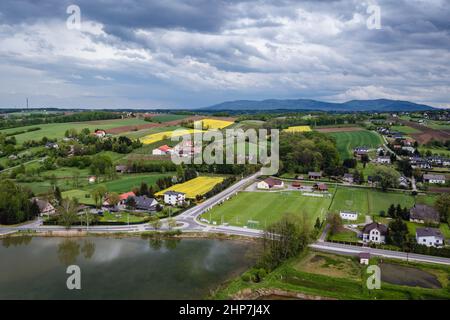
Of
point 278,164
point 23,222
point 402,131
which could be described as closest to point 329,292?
point 23,222

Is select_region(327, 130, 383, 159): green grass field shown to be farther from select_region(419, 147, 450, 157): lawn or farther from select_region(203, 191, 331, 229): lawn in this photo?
select_region(203, 191, 331, 229): lawn

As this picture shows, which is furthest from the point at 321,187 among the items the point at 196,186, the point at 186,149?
the point at 186,149

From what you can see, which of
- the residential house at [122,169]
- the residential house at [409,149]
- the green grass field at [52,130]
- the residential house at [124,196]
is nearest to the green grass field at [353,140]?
the residential house at [409,149]

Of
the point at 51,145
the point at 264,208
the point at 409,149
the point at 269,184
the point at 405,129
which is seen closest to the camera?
the point at 264,208

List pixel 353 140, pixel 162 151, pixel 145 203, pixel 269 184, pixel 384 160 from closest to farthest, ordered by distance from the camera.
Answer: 1. pixel 145 203
2. pixel 269 184
3. pixel 384 160
4. pixel 162 151
5. pixel 353 140

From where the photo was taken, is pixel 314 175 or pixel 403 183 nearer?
pixel 403 183

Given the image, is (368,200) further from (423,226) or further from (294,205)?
(423,226)
